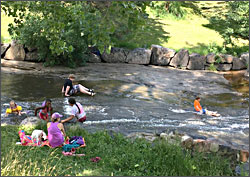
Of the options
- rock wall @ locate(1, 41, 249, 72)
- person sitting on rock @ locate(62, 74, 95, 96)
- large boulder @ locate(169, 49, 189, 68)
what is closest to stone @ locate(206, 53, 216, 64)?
rock wall @ locate(1, 41, 249, 72)

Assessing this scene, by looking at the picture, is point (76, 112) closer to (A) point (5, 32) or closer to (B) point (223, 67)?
(A) point (5, 32)

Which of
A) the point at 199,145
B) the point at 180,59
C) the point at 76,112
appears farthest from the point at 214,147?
the point at 180,59

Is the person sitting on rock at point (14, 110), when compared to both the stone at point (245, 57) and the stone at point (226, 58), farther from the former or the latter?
the stone at point (245, 57)

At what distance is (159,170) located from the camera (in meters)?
6.53

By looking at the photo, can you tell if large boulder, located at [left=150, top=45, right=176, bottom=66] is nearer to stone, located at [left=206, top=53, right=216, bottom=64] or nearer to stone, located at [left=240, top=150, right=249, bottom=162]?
stone, located at [left=206, top=53, right=216, bottom=64]

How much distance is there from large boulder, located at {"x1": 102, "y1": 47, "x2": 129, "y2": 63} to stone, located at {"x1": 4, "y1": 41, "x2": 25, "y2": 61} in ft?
15.9

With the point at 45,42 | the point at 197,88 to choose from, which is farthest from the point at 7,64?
the point at 197,88

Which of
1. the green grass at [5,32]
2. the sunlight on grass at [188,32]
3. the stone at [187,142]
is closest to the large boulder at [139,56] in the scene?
the sunlight on grass at [188,32]

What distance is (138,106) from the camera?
11.9m

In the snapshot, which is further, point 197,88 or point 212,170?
point 197,88

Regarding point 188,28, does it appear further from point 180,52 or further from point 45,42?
point 45,42

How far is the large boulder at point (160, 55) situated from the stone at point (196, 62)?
1226 mm

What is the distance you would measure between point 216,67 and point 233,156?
13.9 m

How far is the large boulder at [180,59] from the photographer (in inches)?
796
